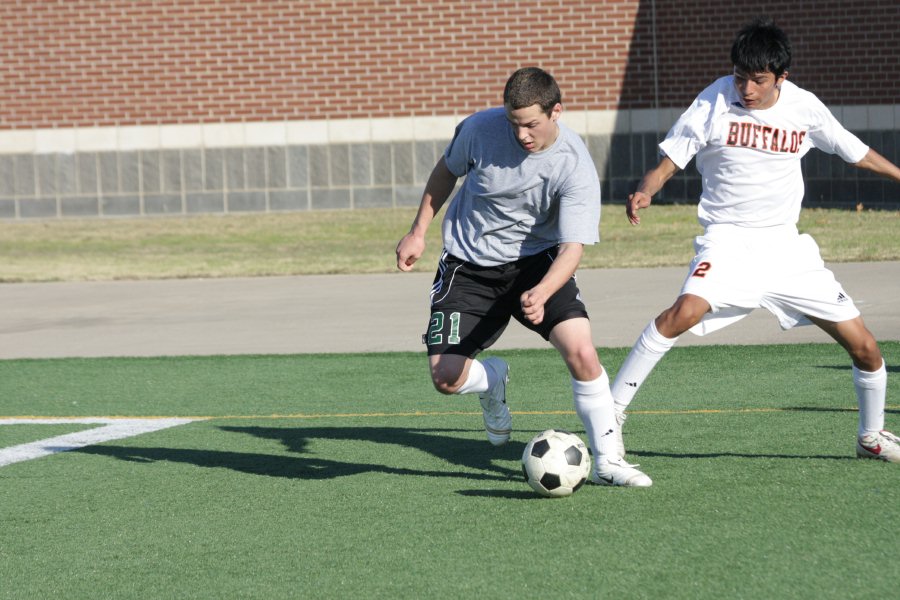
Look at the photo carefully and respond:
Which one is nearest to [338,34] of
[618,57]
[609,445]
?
[618,57]

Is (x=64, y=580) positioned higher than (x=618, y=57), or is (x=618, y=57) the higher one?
(x=618, y=57)

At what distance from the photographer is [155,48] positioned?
69.0 ft

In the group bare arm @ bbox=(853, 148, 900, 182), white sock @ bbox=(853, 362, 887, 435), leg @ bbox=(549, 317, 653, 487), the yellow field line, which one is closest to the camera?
leg @ bbox=(549, 317, 653, 487)

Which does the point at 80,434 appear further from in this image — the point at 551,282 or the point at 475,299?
the point at 551,282

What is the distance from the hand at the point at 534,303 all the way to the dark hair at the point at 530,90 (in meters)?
0.77

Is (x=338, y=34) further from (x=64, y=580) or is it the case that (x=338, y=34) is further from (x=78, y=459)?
(x=64, y=580)

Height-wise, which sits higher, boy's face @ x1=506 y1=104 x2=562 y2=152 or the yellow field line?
boy's face @ x1=506 y1=104 x2=562 y2=152

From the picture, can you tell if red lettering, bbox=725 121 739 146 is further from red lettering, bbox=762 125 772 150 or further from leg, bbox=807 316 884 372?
leg, bbox=807 316 884 372

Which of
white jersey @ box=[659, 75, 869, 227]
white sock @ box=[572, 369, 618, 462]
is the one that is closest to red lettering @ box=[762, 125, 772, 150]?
white jersey @ box=[659, 75, 869, 227]

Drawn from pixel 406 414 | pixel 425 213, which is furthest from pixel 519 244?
pixel 406 414

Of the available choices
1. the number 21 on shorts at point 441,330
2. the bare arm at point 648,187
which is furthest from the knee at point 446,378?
the bare arm at point 648,187

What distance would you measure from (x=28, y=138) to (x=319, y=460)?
1569 cm

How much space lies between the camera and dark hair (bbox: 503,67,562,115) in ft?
18.9

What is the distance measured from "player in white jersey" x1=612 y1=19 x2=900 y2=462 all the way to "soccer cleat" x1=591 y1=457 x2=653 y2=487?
0.21 meters
